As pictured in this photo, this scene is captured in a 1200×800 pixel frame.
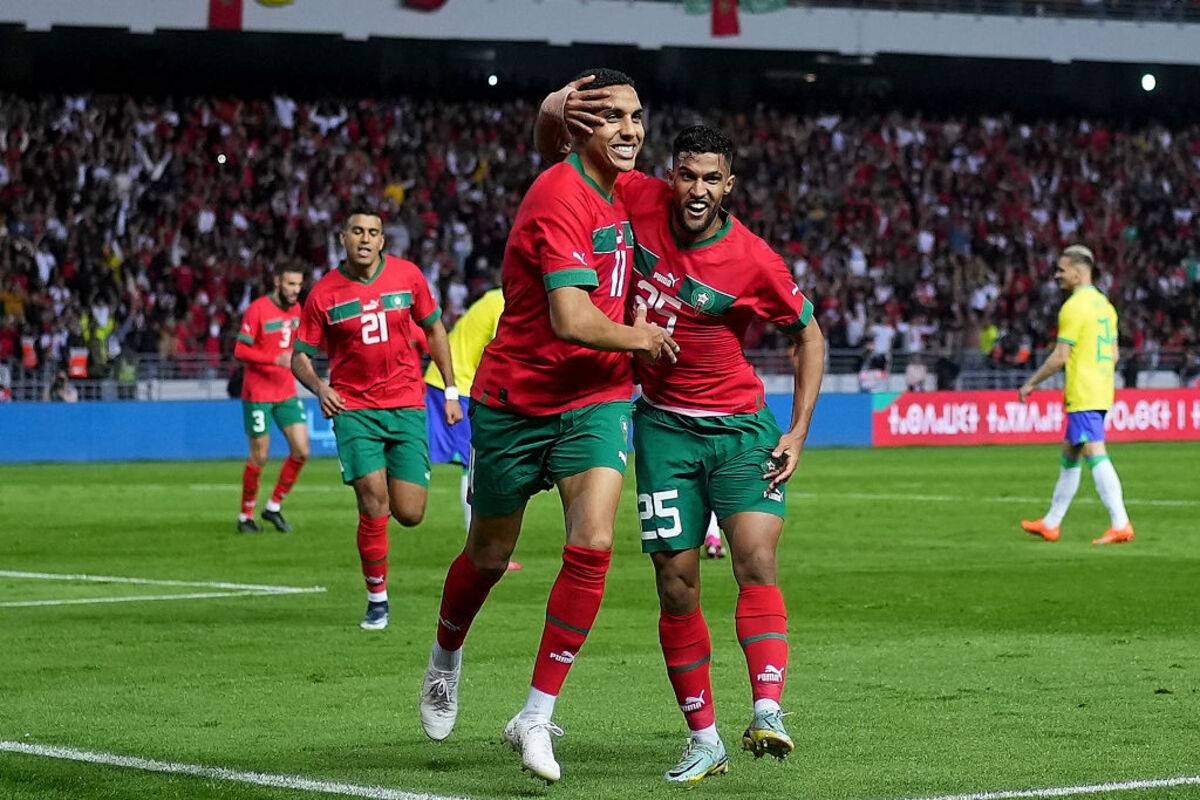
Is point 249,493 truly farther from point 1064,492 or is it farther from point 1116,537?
point 1116,537

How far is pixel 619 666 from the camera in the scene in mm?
9445

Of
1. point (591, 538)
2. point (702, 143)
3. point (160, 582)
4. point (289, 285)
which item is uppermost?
point (702, 143)

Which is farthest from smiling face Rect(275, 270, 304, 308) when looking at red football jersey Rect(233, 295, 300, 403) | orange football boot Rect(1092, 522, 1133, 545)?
orange football boot Rect(1092, 522, 1133, 545)

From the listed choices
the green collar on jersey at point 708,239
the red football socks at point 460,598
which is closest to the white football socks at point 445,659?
the red football socks at point 460,598

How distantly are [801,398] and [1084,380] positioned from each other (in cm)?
1029

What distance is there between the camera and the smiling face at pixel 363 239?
455 inches

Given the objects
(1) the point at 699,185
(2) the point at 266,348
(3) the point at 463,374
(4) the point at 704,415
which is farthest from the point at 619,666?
(2) the point at 266,348

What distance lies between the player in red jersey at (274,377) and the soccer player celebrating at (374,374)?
6.80 meters

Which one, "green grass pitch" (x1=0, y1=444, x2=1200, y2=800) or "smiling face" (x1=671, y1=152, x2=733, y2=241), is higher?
"smiling face" (x1=671, y1=152, x2=733, y2=241)

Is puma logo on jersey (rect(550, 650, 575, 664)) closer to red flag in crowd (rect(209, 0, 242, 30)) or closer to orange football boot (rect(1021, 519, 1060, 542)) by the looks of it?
orange football boot (rect(1021, 519, 1060, 542))

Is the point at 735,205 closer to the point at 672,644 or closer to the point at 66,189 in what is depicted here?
the point at 66,189

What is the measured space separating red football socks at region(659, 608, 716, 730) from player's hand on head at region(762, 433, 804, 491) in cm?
52

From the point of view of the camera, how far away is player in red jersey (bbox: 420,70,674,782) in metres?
6.43

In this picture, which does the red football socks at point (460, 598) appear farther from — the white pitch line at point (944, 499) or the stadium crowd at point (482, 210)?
the stadium crowd at point (482, 210)
